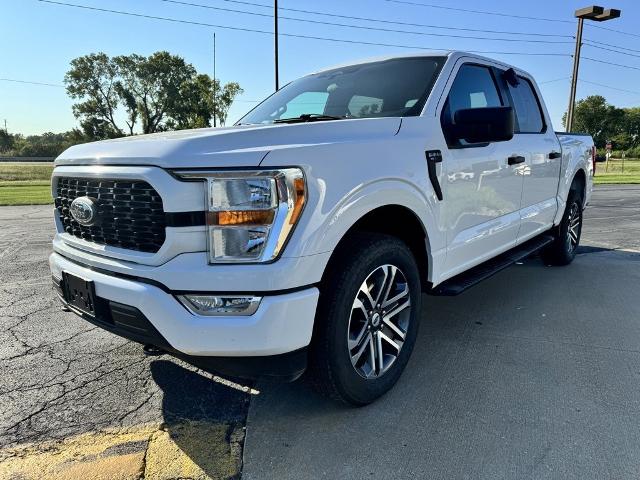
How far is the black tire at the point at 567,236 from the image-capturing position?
5.56 metres

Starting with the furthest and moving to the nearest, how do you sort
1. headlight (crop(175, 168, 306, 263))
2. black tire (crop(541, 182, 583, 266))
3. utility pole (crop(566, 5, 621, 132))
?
utility pole (crop(566, 5, 621, 132)) → black tire (crop(541, 182, 583, 266)) → headlight (crop(175, 168, 306, 263))

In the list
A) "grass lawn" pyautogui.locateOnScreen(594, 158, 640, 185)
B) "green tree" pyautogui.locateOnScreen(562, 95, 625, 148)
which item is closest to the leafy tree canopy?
"green tree" pyautogui.locateOnScreen(562, 95, 625, 148)

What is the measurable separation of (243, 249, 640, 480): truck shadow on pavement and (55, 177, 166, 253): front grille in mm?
1086

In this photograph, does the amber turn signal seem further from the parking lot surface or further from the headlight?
the parking lot surface

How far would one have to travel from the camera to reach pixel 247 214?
2.05 meters

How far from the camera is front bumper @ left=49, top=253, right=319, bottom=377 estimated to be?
6.72ft

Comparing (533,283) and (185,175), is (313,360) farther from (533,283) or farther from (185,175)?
(533,283)

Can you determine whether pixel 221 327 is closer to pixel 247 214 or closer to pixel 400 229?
pixel 247 214

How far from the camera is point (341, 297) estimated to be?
7.55 feet

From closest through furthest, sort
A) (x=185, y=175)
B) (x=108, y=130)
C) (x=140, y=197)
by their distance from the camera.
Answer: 1. (x=185, y=175)
2. (x=140, y=197)
3. (x=108, y=130)

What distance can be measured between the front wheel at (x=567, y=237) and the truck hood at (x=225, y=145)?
12.3 ft

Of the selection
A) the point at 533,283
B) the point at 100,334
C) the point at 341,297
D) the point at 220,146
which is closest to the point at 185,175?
the point at 220,146

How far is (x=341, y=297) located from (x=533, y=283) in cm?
349

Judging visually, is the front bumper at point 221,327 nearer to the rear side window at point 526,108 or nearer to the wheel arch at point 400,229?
the wheel arch at point 400,229
